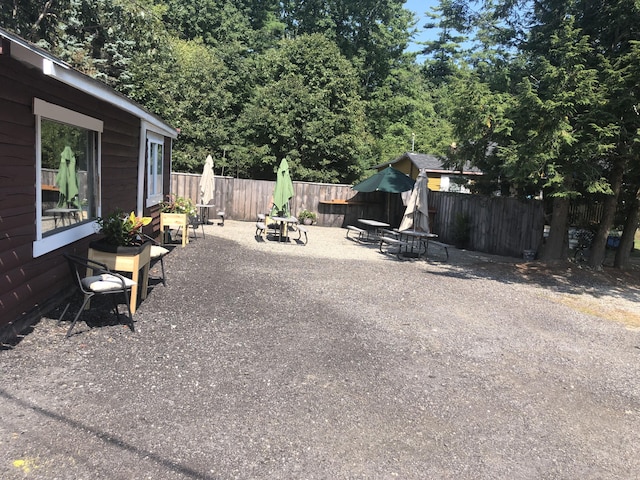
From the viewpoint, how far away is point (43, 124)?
4.88 metres

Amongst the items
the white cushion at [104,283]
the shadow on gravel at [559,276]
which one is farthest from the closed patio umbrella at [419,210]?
the white cushion at [104,283]

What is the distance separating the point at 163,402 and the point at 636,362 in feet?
15.9

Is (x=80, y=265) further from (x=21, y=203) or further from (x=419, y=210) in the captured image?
(x=419, y=210)

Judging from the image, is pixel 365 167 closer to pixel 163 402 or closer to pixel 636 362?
pixel 636 362

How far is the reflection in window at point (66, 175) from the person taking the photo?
198 inches

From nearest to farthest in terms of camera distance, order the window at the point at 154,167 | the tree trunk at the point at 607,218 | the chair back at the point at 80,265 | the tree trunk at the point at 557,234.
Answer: the chair back at the point at 80,265
the tree trunk at the point at 607,218
the window at the point at 154,167
the tree trunk at the point at 557,234

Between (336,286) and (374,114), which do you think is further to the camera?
(374,114)

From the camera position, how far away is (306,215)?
18.1 meters

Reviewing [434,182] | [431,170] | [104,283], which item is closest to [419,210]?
[104,283]

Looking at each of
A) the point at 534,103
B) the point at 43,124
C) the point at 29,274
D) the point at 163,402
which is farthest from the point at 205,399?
the point at 534,103

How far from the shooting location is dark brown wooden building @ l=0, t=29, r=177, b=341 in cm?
412

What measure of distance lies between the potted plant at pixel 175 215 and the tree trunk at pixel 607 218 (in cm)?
918

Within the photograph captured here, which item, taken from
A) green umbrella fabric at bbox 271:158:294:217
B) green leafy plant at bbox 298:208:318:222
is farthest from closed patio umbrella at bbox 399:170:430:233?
green leafy plant at bbox 298:208:318:222

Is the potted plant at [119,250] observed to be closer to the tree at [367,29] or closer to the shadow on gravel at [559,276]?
the shadow on gravel at [559,276]
